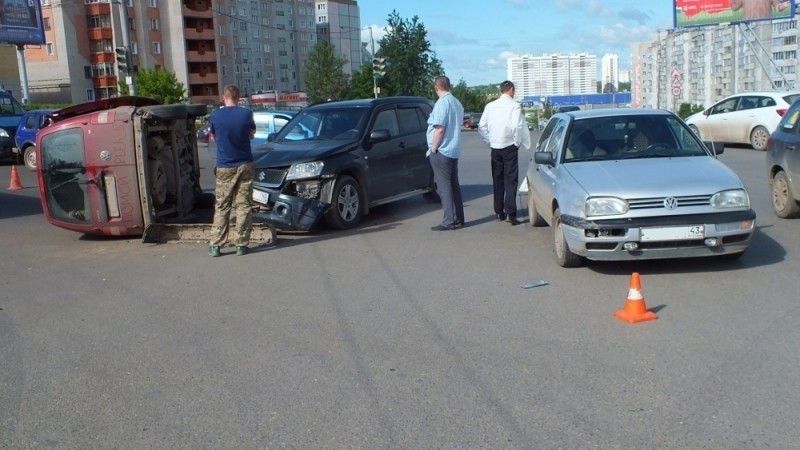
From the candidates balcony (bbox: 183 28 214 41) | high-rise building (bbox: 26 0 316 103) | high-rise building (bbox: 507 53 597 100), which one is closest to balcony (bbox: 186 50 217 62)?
high-rise building (bbox: 26 0 316 103)

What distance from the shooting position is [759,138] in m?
20.9

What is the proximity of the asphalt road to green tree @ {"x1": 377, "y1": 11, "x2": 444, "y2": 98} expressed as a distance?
159ft

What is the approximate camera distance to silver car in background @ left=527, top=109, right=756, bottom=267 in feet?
23.1

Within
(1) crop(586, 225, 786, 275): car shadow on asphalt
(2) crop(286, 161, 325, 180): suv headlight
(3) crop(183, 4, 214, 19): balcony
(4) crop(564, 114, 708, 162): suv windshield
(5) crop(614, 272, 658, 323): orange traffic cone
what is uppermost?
(3) crop(183, 4, 214, 19): balcony

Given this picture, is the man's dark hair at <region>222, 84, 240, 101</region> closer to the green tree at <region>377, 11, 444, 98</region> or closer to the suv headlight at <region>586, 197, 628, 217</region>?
the suv headlight at <region>586, 197, 628, 217</region>

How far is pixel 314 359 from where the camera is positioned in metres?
5.41

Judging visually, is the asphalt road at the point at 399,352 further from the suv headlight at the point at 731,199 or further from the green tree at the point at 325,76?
the green tree at the point at 325,76

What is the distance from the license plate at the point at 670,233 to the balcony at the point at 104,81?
276ft

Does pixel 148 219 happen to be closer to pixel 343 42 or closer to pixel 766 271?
pixel 766 271

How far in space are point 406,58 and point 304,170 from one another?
155ft

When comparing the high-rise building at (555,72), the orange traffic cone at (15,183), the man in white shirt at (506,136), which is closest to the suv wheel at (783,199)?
the man in white shirt at (506,136)

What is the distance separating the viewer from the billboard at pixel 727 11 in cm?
3578

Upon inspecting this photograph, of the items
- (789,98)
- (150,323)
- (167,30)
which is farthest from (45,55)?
(150,323)

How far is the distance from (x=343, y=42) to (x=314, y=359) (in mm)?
138795
